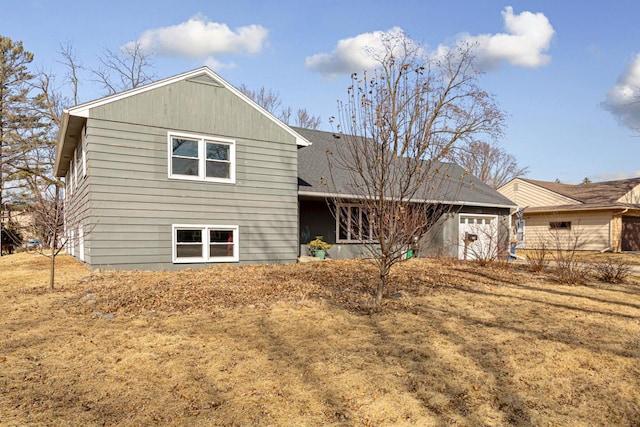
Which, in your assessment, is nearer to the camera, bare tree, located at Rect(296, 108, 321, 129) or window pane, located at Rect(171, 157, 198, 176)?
window pane, located at Rect(171, 157, 198, 176)

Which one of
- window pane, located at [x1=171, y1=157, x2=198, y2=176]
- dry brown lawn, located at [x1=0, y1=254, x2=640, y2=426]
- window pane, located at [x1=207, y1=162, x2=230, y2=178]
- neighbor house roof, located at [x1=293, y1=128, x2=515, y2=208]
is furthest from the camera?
neighbor house roof, located at [x1=293, y1=128, x2=515, y2=208]

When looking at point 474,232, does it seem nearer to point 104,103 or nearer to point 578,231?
point 578,231

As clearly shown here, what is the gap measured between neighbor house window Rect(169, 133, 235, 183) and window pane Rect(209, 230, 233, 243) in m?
1.44

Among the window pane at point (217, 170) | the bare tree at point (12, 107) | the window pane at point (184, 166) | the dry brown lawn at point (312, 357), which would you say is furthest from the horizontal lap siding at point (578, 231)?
the bare tree at point (12, 107)

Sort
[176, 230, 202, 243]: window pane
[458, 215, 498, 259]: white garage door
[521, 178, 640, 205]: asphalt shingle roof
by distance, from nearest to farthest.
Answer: [176, 230, 202, 243]: window pane < [458, 215, 498, 259]: white garage door < [521, 178, 640, 205]: asphalt shingle roof

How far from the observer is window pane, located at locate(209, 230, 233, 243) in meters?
11.3

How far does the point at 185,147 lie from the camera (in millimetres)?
10898

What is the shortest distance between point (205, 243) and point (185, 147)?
264 centimetres

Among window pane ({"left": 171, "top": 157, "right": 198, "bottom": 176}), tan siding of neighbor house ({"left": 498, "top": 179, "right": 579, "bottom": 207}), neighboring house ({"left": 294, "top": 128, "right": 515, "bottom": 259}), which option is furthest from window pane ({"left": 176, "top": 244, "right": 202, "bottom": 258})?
tan siding of neighbor house ({"left": 498, "top": 179, "right": 579, "bottom": 207})

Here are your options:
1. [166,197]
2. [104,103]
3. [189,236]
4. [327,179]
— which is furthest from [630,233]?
[104,103]

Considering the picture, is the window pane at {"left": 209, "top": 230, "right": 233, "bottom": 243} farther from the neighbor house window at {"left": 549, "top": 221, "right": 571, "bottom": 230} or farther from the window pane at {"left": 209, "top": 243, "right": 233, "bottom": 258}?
the neighbor house window at {"left": 549, "top": 221, "right": 571, "bottom": 230}

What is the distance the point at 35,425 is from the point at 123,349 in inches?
63.1

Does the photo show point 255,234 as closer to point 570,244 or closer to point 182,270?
point 182,270

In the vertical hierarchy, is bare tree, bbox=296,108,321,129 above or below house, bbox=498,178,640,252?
above
